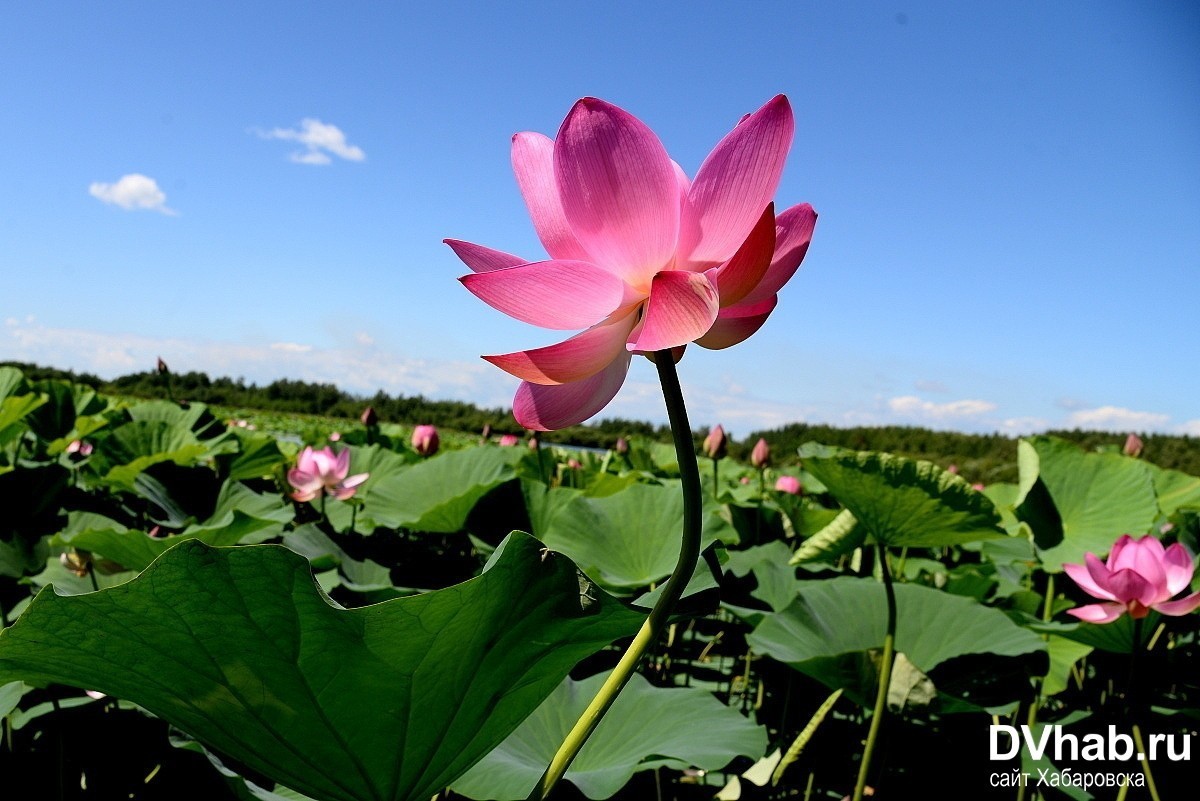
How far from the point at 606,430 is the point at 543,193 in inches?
377

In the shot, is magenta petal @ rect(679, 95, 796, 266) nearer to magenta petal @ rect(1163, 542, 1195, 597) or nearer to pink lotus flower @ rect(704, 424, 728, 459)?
magenta petal @ rect(1163, 542, 1195, 597)

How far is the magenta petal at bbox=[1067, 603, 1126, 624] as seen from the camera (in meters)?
1.39

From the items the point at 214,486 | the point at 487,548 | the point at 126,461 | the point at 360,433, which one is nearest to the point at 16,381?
the point at 126,461

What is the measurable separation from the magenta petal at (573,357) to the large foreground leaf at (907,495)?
2.67ft

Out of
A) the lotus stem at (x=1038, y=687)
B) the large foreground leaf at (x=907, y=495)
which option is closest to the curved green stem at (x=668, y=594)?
the large foreground leaf at (x=907, y=495)

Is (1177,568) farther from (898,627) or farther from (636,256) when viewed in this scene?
(636,256)

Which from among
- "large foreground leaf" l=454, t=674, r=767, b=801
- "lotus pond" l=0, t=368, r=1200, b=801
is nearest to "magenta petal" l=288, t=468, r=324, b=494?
"lotus pond" l=0, t=368, r=1200, b=801

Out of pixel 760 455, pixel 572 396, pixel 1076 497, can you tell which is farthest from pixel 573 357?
pixel 760 455

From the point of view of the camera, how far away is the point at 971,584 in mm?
1936

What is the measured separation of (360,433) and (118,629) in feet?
10.6

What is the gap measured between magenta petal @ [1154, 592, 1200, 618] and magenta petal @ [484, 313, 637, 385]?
1.35 meters

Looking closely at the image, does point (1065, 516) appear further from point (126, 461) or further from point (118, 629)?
point (126, 461)

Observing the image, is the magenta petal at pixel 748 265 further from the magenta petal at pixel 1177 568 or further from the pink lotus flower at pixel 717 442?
the pink lotus flower at pixel 717 442

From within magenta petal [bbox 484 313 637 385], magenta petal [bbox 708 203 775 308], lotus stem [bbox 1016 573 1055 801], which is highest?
magenta petal [bbox 708 203 775 308]
